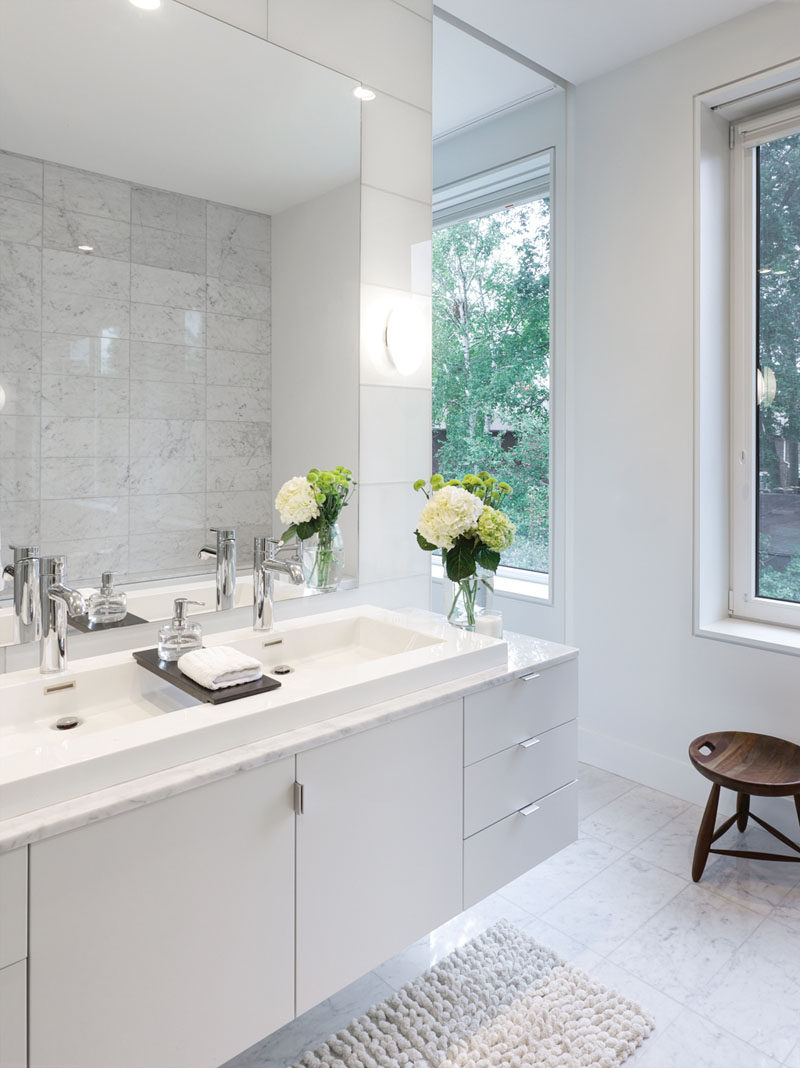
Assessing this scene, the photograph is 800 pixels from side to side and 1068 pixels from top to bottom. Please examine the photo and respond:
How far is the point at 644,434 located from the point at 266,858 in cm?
206

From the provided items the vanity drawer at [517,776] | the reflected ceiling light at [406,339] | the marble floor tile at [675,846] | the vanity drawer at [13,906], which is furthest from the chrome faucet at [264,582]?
the marble floor tile at [675,846]

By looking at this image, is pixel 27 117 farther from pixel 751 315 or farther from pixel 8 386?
pixel 751 315

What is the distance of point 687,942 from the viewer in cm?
192

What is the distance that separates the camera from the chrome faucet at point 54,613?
141cm

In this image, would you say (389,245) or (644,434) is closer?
(389,245)

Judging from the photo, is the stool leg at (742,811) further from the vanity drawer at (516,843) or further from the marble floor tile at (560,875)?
the vanity drawer at (516,843)

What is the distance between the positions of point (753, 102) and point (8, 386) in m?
2.49

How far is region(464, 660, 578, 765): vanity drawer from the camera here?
1572 mm

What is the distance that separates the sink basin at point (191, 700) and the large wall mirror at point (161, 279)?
0.69ft

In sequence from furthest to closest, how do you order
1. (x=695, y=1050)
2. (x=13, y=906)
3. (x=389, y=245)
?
(x=389, y=245), (x=695, y=1050), (x=13, y=906)

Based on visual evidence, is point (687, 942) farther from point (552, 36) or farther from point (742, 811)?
point (552, 36)

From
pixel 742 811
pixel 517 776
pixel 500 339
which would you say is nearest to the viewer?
pixel 517 776

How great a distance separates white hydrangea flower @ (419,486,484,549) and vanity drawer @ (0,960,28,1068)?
1.24 metres

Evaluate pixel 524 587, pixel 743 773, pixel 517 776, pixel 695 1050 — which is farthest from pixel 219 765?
pixel 524 587
